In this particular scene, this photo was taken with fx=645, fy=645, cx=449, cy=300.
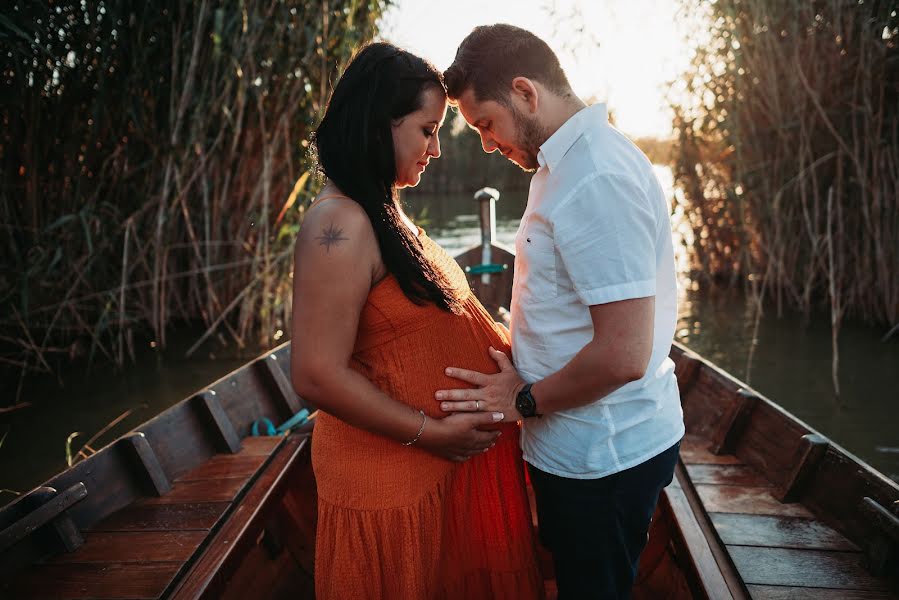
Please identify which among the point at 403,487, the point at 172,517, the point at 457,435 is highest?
the point at 457,435

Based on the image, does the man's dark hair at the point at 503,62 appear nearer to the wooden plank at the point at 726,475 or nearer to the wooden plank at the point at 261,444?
the wooden plank at the point at 726,475

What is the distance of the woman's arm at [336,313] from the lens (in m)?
1.28

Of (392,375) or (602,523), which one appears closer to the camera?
(602,523)

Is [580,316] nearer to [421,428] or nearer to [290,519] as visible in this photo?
[421,428]

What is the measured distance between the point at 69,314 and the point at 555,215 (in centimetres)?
548

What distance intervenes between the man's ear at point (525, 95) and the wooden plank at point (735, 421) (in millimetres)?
1905

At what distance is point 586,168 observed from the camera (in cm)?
118

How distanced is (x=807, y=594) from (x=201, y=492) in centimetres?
206

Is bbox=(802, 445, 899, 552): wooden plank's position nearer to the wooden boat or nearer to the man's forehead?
the wooden boat

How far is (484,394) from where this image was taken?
58.0 inches

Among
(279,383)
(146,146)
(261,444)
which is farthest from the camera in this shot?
(146,146)

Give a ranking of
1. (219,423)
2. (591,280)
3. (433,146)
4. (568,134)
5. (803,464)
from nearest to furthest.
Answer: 1. (591,280)
2. (568,134)
3. (433,146)
4. (803,464)
5. (219,423)

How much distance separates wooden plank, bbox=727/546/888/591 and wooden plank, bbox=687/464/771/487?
19.1 inches

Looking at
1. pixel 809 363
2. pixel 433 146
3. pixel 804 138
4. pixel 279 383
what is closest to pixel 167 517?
pixel 279 383
